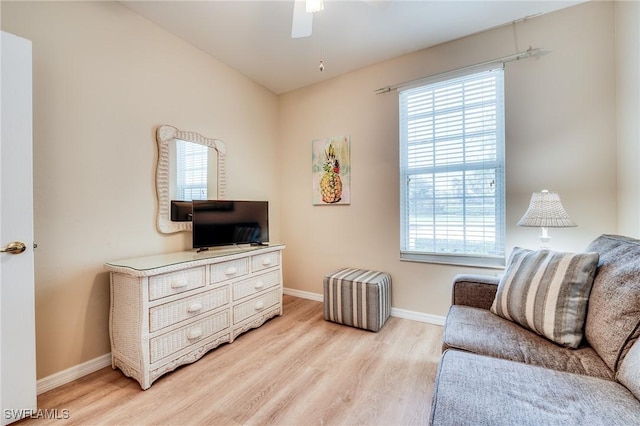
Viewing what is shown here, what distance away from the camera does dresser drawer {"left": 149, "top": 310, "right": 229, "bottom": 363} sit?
66.0 inches

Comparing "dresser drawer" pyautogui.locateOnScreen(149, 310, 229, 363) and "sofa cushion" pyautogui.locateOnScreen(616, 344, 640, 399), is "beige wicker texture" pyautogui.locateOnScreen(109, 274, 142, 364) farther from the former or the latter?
"sofa cushion" pyautogui.locateOnScreen(616, 344, 640, 399)

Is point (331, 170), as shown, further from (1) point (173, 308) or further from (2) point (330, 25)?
(1) point (173, 308)

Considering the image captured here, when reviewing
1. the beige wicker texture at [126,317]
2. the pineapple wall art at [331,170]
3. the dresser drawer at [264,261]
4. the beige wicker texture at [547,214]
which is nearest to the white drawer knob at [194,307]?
the beige wicker texture at [126,317]

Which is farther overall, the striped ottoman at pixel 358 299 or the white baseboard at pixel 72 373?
the striped ottoman at pixel 358 299

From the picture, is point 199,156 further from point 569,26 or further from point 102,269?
point 569,26

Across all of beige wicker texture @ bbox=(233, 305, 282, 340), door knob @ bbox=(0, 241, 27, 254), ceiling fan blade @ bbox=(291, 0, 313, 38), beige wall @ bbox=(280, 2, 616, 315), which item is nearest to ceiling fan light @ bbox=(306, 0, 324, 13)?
ceiling fan blade @ bbox=(291, 0, 313, 38)

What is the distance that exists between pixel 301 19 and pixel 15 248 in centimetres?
203

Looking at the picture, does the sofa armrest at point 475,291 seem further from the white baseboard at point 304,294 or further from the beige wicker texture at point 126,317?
the beige wicker texture at point 126,317

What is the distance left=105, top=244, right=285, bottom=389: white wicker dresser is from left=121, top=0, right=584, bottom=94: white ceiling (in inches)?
76.2

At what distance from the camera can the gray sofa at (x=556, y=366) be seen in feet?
2.62

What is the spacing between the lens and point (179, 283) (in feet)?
5.92

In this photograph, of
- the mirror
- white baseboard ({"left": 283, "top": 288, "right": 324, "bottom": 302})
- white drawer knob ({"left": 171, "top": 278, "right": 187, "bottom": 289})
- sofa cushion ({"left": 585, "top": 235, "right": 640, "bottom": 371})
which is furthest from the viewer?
white baseboard ({"left": 283, "top": 288, "right": 324, "bottom": 302})

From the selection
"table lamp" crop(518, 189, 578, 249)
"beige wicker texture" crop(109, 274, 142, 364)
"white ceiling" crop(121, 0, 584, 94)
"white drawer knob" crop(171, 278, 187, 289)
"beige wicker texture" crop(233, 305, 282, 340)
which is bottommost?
"beige wicker texture" crop(233, 305, 282, 340)

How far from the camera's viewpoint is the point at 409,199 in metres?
2.68
